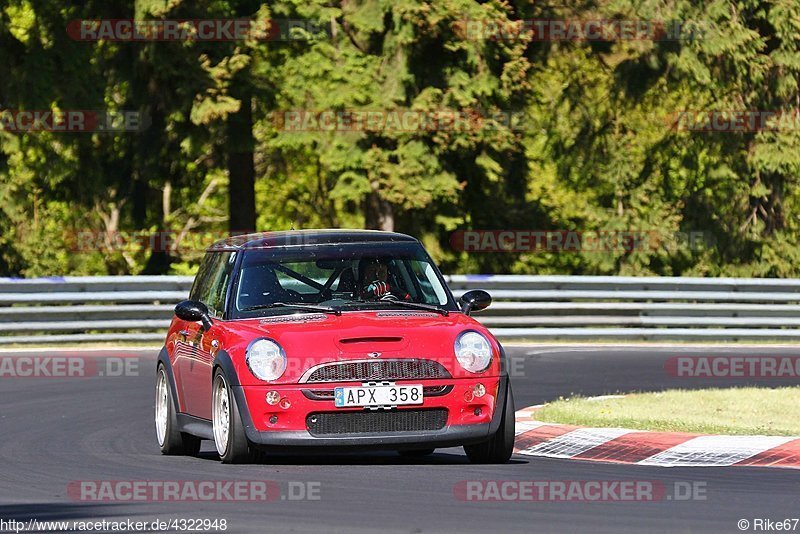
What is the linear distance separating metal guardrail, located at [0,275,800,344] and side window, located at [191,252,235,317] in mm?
11329

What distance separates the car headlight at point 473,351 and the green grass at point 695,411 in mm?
2328

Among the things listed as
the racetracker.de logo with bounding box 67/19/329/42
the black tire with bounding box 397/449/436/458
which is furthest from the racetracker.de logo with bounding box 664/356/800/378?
the racetracker.de logo with bounding box 67/19/329/42

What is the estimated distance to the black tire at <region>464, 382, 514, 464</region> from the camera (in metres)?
10.8

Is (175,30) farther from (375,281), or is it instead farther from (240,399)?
(240,399)

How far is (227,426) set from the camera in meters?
10.8

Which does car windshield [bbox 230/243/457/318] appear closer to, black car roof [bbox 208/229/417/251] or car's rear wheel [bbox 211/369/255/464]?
black car roof [bbox 208/229/417/251]

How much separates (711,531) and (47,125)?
81.3 feet

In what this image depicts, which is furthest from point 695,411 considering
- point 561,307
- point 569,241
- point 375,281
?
point 569,241

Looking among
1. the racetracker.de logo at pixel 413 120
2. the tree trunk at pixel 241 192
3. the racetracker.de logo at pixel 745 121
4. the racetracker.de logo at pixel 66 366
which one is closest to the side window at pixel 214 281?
the racetracker.de logo at pixel 66 366

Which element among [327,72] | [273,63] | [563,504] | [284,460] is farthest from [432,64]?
[563,504]

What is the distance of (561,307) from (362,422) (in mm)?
14893

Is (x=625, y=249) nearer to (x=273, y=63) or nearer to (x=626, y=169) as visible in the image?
(x=626, y=169)

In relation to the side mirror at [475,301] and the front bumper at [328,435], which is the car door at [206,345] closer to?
the front bumper at [328,435]

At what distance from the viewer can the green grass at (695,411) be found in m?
12.8
